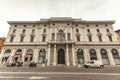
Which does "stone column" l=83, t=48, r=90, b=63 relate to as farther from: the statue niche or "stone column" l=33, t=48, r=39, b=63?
"stone column" l=33, t=48, r=39, b=63

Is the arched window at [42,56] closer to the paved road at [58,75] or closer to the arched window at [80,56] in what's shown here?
the arched window at [80,56]

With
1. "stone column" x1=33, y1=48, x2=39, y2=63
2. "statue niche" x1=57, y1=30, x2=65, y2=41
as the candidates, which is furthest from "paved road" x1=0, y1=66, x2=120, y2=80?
"statue niche" x1=57, y1=30, x2=65, y2=41

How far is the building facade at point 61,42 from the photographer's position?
101 feet

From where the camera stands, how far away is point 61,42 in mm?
30781

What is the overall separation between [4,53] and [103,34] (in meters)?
32.7

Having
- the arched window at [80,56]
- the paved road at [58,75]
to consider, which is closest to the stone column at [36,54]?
the arched window at [80,56]

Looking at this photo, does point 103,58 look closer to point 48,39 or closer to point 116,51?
point 116,51

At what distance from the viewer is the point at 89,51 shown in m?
31.7

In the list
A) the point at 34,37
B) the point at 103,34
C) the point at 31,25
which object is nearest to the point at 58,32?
the point at 34,37

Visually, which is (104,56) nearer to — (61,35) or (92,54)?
(92,54)

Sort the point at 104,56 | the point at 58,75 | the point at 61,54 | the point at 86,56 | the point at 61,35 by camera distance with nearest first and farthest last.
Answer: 1. the point at 58,75
2. the point at 86,56
3. the point at 104,56
4. the point at 61,54
5. the point at 61,35

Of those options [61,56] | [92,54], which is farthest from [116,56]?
[61,56]

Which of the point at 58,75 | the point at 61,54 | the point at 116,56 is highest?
the point at 61,54

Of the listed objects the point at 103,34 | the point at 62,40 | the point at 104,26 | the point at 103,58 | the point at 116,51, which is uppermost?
the point at 104,26
